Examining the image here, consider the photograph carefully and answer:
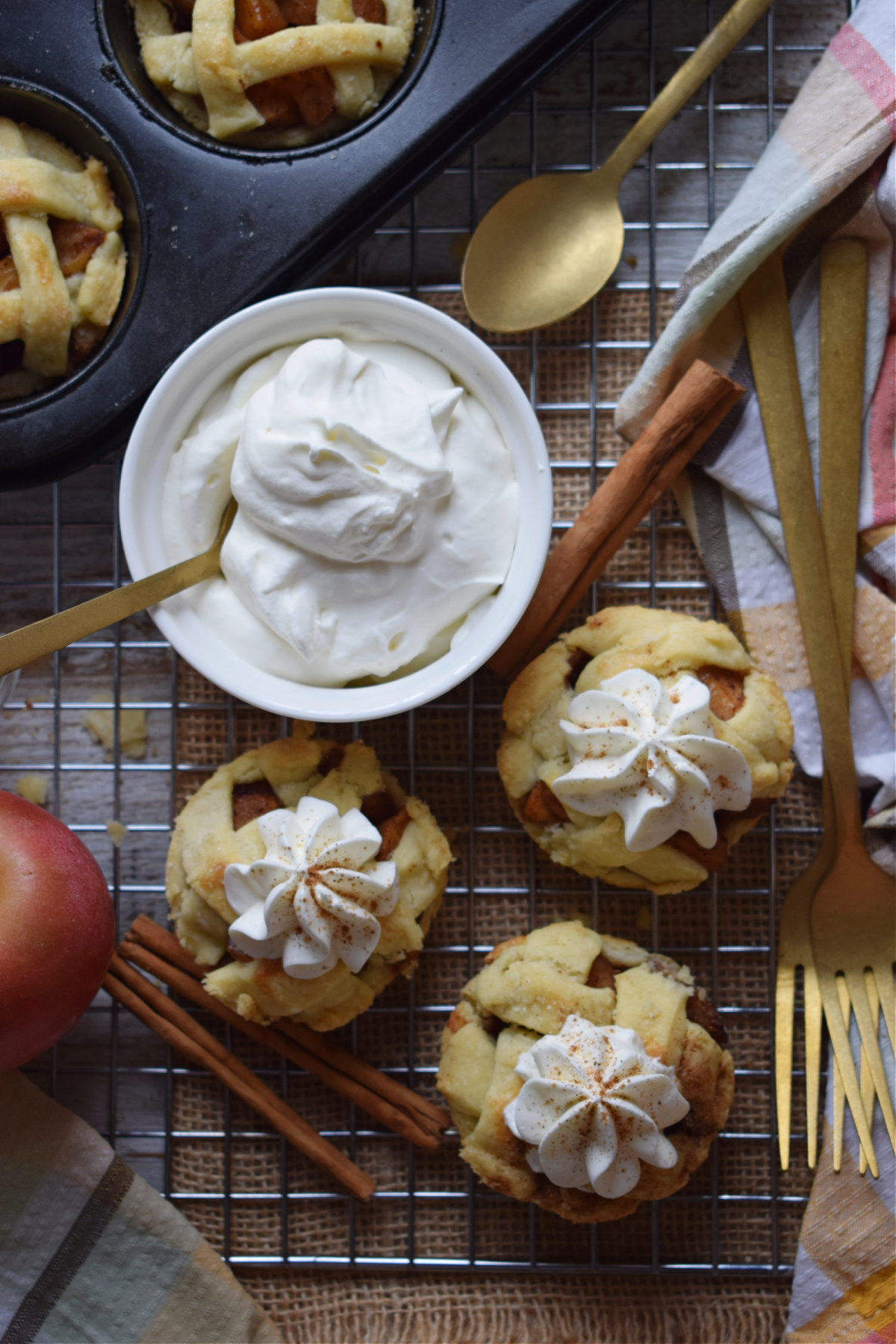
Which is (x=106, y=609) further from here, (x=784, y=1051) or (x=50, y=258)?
(x=784, y=1051)

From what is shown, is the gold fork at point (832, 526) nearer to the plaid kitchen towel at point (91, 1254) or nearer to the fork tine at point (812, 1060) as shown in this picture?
the fork tine at point (812, 1060)

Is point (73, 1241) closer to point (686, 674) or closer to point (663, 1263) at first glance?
point (663, 1263)

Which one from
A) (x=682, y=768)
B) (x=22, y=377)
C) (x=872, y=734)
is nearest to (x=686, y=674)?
(x=682, y=768)

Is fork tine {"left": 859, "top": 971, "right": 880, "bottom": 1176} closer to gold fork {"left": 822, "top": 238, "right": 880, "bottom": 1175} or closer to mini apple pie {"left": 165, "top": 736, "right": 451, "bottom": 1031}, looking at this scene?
gold fork {"left": 822, "top": 238, "right": 880, "bottom": 1175}

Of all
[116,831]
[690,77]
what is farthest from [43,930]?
[690,77]

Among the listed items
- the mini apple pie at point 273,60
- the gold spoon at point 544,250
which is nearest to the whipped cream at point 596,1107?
the gold spoon at point 544,250

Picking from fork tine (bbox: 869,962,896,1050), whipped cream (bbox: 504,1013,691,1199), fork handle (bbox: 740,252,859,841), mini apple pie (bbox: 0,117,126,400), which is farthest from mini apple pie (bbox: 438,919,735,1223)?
mini apple pie (bbox: 0,117,126,400)
